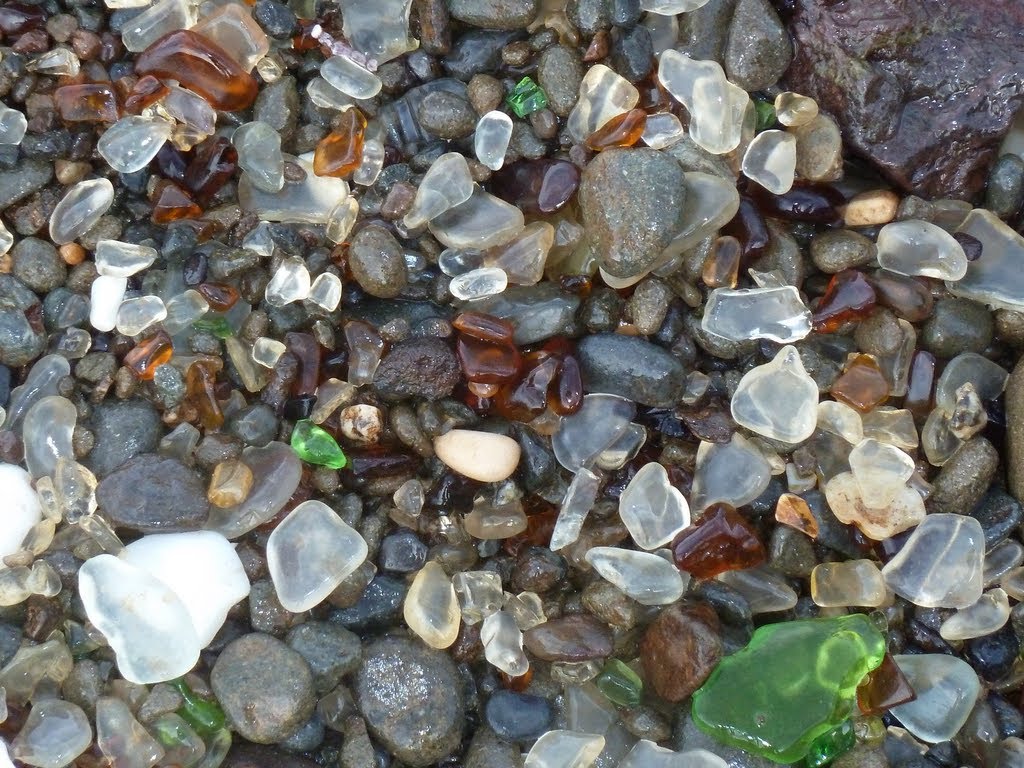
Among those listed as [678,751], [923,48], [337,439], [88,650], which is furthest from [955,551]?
[88,650]

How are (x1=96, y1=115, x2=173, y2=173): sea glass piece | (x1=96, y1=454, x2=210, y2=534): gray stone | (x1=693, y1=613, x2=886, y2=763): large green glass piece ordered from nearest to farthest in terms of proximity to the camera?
(x1=693, y1=613, x2=886, y2=763): large green glass piece → (x1=96, y1=454, x2=210, y2=534): gray stone → (x1=96, y1=115, x2=173, y2=173): sea glass piece

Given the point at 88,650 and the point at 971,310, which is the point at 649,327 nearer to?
the point at 971,310

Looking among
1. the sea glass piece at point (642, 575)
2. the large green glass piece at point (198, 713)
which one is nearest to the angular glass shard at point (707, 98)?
the sea glass piece at point (642, 575)

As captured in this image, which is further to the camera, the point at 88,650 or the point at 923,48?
the point at 923,48

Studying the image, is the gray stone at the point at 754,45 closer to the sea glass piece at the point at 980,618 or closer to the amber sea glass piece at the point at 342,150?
the amber sea glass piece at the point at 342,150

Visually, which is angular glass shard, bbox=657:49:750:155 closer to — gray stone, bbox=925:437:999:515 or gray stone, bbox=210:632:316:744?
gray stone, bbox=925:437:999:515

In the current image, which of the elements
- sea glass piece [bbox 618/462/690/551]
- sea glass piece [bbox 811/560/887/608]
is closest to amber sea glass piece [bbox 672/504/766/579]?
sea glass piece [bbox 618/462/690/551]
